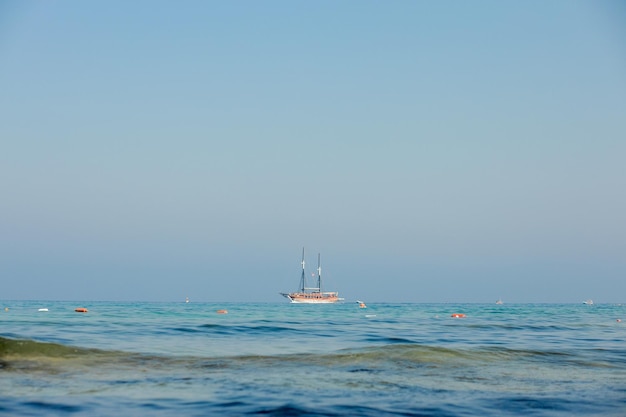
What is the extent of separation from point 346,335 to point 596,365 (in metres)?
14.8

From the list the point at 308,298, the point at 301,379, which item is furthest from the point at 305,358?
the point at 308,298

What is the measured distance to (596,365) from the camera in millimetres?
20781

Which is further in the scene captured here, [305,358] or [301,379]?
[305,358]

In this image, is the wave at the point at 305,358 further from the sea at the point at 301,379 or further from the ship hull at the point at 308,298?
the ship hull at the point at 308,298

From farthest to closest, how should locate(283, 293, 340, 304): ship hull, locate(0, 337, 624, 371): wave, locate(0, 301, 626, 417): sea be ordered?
1. locate(283, 293, 340, 304): ship hull
2. locate(0, 337, 624, 371): wave
3. locate(0, 301, 626, 417): sea

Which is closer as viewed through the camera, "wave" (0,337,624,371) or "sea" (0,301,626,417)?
"sea" (0,301,626,417)

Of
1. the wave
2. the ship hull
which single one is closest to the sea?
the wave

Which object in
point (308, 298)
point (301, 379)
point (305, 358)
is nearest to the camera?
point (301, 379)

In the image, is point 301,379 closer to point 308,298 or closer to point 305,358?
point 305,358

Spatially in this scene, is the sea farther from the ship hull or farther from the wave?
the ship hull

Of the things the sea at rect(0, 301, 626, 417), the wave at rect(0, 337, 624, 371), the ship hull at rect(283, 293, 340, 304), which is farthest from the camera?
the ship hull at rect(283, 293, 340, 304)

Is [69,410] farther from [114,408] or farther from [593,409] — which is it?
[593,409]

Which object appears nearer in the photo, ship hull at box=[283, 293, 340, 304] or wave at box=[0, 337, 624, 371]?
wave at box=[0, 337, 624, 371]

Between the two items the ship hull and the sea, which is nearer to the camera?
the sea
